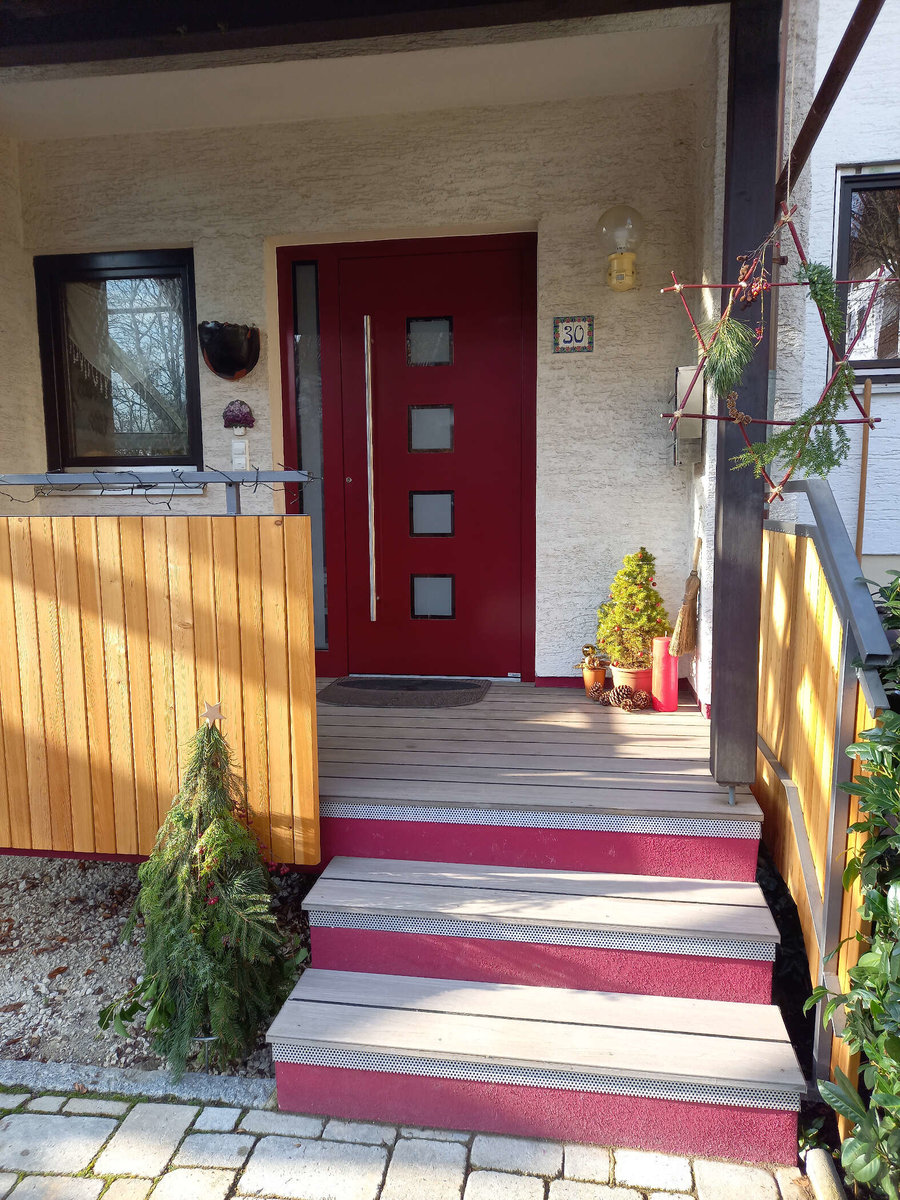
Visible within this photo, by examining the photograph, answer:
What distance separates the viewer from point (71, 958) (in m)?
2.73

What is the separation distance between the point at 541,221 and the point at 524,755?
2.46 m

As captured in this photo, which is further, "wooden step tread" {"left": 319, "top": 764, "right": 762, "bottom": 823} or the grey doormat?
the grey doormat

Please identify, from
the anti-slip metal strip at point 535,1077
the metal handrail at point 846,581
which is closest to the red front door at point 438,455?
the metal handrail at point 846,581

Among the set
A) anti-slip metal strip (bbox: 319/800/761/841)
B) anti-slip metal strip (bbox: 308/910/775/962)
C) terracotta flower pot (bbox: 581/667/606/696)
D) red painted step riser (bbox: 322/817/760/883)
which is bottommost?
anti-slip metal strip (bbox: 308/910/775/962)

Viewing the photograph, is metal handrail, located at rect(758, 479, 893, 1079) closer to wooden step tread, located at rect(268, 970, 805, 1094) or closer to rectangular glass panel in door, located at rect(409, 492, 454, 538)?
Answer: wooden step tread, located at rect(268, 970, 805, 1094)

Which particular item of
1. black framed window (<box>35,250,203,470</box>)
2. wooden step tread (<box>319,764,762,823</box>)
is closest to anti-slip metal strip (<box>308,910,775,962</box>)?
wooden step tread (<box>319,764,762,823</box>)

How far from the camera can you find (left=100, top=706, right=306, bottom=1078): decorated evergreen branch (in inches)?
86.0

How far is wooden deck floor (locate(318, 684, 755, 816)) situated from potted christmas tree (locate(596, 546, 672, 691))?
20 cm

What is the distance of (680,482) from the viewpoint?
3.82m

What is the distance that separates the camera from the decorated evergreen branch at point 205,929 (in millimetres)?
2184

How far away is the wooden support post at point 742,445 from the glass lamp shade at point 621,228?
47.1 inches

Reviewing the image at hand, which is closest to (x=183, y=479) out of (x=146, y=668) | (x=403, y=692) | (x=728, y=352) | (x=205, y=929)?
(x=146, y=668)

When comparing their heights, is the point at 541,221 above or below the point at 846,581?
above

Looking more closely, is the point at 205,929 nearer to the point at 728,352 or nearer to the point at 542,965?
the point at 542,965
